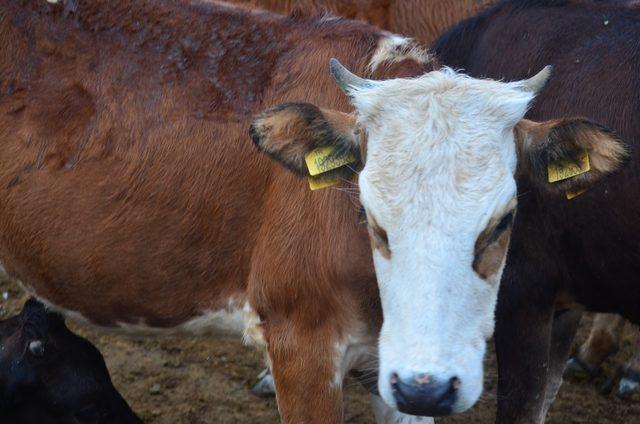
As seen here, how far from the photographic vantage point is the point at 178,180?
4.04m

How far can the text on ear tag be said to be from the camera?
355 centimetres

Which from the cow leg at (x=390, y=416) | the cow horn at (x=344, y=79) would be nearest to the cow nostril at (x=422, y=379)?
the cow horn at (x=344, y=79)

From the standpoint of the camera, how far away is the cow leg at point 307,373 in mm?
3803

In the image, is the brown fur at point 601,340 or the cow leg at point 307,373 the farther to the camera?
the brown fur at point 601,340

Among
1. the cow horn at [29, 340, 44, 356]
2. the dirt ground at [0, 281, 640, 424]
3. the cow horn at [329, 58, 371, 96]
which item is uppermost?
the cow horn at [329, 58, 371, 96]

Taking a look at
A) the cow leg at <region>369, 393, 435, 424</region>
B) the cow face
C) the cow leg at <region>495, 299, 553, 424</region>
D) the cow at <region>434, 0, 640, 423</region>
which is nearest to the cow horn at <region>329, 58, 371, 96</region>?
the cow face

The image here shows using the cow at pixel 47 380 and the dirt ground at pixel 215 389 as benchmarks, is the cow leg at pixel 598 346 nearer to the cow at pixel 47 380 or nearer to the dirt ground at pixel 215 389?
the dirt ground at pixel 215 389

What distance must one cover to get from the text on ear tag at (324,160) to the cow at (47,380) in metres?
1.76

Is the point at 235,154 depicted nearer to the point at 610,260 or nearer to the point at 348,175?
the point at 348,175

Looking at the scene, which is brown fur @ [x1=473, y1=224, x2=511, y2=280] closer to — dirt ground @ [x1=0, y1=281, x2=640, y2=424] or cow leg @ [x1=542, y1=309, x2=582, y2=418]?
cow leg @ [x1=542, y1=309, x2=582, y2=418]

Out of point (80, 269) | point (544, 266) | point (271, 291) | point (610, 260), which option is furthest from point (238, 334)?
point (610, 260)

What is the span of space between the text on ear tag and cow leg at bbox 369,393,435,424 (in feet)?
4.19

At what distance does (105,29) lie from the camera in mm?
4266

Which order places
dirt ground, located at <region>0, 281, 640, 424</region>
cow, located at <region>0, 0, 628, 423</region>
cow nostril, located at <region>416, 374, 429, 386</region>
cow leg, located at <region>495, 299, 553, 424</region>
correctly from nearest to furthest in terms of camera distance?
cow nostril, located at <region>416, 374, 429, 386</region>
cow, located at <region>0, 0, 628, 423</region>
cow leg, located at <region>495, 299, 553, 424</region>
dirt ground, located at <region>0, 281, 640, 424</region>
